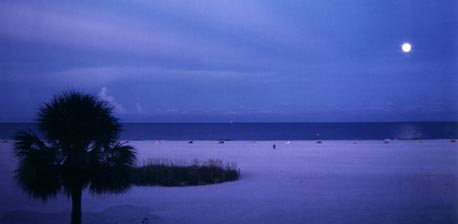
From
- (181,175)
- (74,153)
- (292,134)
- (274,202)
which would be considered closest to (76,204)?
(74,153)

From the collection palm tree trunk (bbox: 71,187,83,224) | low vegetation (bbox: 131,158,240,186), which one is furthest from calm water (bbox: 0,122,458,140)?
palm tree trunk (bbox: 71,187,83,224)

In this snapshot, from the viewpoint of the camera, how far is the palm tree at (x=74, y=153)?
698cm

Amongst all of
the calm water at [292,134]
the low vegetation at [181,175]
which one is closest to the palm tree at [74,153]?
the low vegetation at [181,175]

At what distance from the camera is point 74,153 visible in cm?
711

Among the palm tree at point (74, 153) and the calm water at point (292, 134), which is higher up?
the calm water at point (292, 134)

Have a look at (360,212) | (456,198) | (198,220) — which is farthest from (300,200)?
(456,198)

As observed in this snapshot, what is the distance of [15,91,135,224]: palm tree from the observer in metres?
6.98

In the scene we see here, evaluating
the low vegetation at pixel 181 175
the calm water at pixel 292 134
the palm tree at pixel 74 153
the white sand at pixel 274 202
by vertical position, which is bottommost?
the white sand at pixel 274 202

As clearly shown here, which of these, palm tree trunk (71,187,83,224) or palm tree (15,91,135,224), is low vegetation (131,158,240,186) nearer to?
palm tree trunk (71,187,83,224)

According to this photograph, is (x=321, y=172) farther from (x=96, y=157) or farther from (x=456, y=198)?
(x=96, y=157)

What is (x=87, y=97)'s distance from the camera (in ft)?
24.9

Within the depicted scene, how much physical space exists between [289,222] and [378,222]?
2.28m

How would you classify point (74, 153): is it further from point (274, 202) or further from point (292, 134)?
point (292, 134)

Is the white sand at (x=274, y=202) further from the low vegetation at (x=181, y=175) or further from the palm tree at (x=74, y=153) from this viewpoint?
the palm tree at (x=74, y=153)
